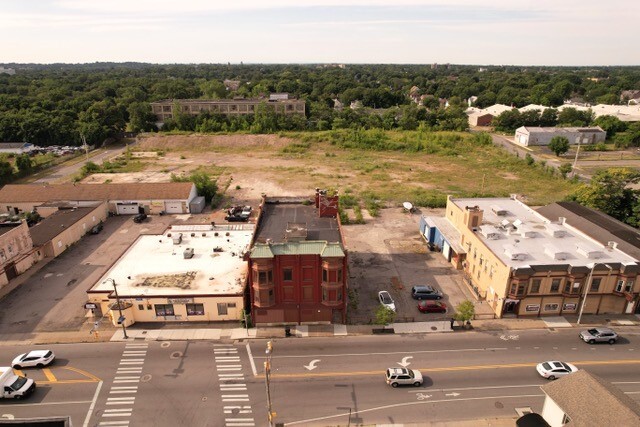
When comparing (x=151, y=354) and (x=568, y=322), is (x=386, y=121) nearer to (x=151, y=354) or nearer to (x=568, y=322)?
(x=568, y=322)

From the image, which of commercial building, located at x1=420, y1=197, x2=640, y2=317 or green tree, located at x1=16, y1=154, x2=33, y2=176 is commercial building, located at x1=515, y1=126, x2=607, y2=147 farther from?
green tree, located at x1=16, y1=154, x2=33, y2=176

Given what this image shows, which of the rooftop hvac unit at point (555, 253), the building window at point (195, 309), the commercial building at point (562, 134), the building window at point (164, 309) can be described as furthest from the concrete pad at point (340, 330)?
the commercial building at point (562, 134)

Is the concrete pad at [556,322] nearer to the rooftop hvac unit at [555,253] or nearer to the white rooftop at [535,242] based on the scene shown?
the white rooftop at [535,242]

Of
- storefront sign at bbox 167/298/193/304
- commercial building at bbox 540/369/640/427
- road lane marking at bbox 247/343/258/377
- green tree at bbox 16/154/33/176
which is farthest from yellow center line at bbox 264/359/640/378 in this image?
green tree at bbox 16/154/33/176

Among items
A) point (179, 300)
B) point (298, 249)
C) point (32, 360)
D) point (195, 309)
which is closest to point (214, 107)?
point (179, 300)

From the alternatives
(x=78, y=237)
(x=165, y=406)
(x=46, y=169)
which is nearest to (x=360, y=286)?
(x=165, y=406)

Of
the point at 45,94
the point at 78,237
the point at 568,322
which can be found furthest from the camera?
the point at 45,94
